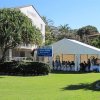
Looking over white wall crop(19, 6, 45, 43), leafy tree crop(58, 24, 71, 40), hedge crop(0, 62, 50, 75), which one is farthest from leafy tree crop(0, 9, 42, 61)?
leafy tree crop(58, 24, 71, 40)

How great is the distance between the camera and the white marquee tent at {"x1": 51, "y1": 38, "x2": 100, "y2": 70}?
4175cm

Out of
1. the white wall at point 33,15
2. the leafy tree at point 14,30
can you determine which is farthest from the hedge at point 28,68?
the white wall at point 33,15

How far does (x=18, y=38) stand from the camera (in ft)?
109

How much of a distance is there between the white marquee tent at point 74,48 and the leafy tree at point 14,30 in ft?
26.3

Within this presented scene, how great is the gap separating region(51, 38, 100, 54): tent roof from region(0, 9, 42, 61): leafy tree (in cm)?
800

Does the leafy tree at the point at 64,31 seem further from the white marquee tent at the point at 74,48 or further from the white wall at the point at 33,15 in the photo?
the white marquee tent at the point at 74,48

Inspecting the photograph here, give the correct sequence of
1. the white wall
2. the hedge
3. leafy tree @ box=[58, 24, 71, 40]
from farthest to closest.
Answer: leafy tree @ box=[58, 24, 71, 40]
the white wall
the hedge

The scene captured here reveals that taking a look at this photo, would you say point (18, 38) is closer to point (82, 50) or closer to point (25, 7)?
point (82, 50)

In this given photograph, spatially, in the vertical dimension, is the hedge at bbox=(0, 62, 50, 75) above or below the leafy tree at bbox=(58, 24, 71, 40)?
below

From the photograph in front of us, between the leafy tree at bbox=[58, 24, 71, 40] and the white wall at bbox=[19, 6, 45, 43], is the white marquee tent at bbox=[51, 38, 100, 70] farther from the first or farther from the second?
the leafy tree at bbox=[58, 24, 71, 40]

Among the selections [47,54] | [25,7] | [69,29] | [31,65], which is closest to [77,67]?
[47,54]

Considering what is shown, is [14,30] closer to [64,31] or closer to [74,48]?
[74,48]

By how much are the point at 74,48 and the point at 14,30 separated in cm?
1126

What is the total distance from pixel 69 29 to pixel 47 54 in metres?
81.3
